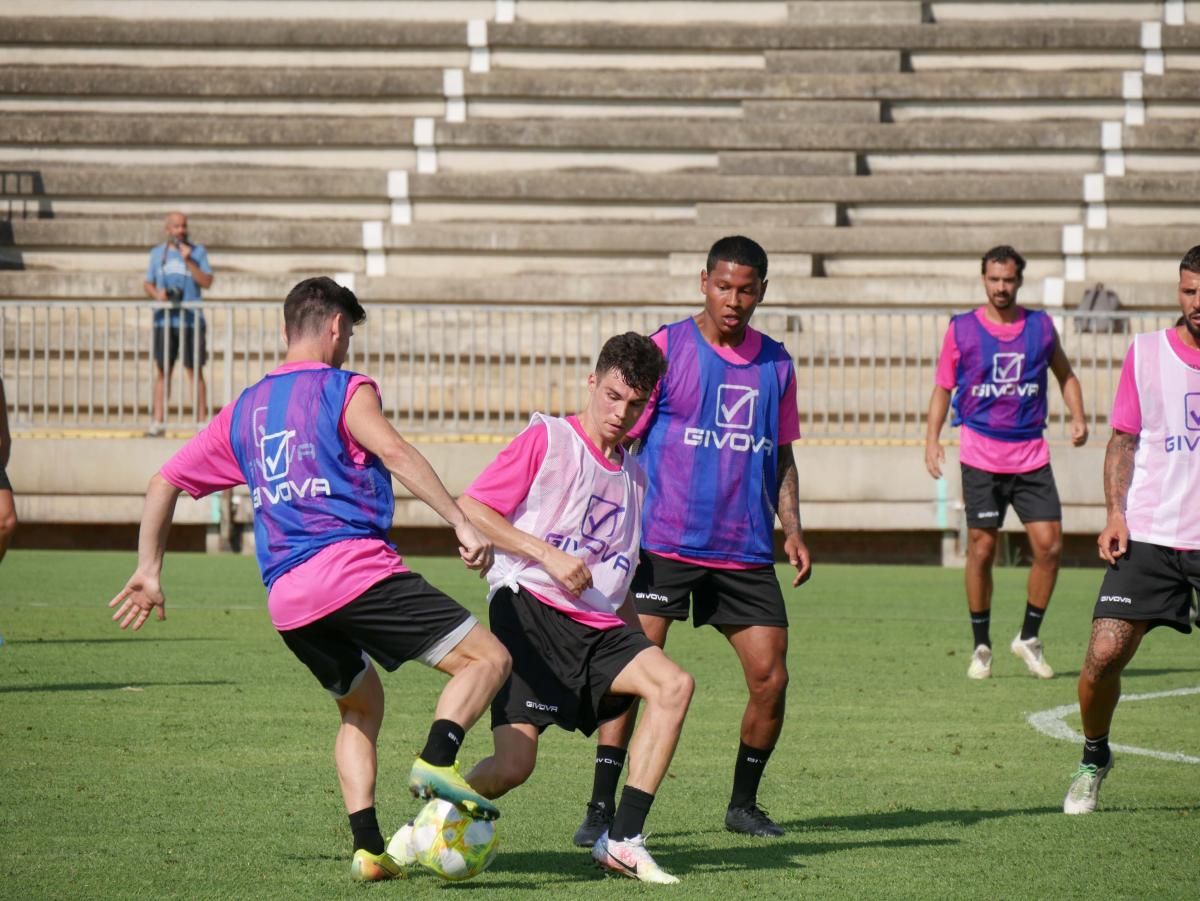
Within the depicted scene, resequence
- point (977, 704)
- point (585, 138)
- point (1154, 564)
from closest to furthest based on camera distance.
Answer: point (1154, 564) → point (977, 704) → point (585, 138)

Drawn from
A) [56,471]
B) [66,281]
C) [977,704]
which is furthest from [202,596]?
[66,281]

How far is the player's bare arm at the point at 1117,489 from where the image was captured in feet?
21.7

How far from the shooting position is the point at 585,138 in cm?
2288

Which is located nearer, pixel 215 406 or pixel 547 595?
pixel 547 595

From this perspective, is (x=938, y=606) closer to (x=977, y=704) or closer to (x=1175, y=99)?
(x=977, y=704)

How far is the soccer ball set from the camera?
5.00 m

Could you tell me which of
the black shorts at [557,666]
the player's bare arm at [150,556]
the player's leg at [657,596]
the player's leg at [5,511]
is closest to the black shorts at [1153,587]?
the player's leg at [657,596]

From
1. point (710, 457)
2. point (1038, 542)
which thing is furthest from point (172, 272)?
point (710, 457)

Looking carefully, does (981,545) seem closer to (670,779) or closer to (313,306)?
(670,779)

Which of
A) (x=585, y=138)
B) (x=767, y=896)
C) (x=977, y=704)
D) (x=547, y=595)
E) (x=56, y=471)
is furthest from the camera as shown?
(x=585, y=138)

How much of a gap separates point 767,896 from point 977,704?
4.28m

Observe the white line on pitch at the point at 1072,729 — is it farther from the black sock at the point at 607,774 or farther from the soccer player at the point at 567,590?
the soccer player at the point at 567,590

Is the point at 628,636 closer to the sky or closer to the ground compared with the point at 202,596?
closer to the sky

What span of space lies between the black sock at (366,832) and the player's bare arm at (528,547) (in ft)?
2.91
